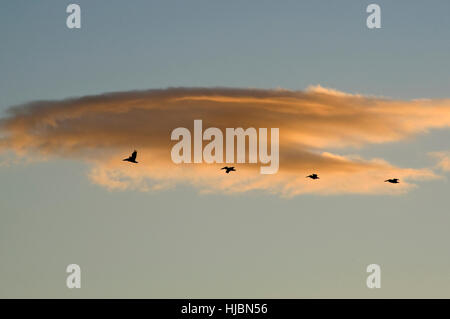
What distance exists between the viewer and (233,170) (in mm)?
193375

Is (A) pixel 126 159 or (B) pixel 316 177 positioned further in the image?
(B) pixel 316 177

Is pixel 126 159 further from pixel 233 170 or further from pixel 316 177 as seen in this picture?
pixel 316 177

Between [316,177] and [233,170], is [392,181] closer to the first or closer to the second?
[316,177]
